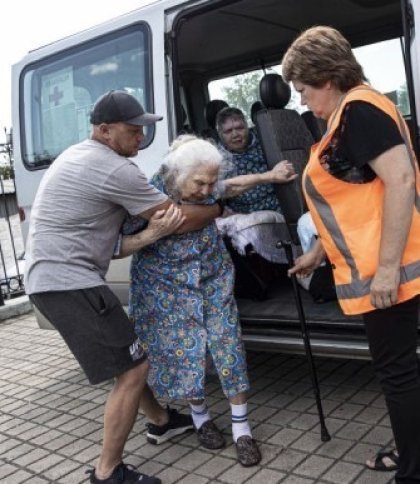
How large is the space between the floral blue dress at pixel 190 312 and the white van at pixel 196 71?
360 mm

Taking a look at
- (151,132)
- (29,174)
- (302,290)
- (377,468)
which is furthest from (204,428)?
(29,174)

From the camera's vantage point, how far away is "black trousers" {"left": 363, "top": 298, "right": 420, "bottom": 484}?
214 cm

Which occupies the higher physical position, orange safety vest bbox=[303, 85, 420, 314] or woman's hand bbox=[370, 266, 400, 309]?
orange safety vest bbox=[303, 85, 420, 314]

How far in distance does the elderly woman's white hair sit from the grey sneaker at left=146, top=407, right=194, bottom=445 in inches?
49.3

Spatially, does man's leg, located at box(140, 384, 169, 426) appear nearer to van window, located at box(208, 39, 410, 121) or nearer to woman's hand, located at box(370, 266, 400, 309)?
woman's hand, located at box(370, 266, 400, 309)

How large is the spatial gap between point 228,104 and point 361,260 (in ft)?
10.4

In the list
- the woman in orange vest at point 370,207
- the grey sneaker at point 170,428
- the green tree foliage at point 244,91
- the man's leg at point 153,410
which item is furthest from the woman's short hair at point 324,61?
the green tree foliage at point 244,91

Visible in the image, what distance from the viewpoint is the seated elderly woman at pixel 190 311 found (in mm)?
2939

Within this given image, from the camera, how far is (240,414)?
2.99 meters

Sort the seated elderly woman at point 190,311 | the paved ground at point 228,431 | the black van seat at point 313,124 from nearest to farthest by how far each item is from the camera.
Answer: the paved ground at point 228,431 → the seated elderly woman at point 190,311 → the black van seat at point 313,124

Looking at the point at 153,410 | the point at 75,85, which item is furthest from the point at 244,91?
the point at 153,410

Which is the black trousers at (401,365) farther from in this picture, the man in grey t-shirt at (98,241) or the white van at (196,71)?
the man in grey t-shirt at (98,241)

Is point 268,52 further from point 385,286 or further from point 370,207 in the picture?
point 385,286

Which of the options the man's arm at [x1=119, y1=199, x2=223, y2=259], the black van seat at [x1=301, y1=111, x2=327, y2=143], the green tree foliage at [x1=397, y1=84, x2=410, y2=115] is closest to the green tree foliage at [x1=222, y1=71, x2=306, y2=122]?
the black van seat at [x1=301, y1=111, x2=327, y2=143]
